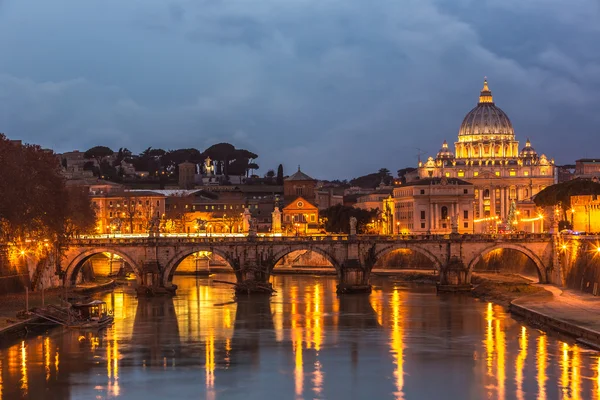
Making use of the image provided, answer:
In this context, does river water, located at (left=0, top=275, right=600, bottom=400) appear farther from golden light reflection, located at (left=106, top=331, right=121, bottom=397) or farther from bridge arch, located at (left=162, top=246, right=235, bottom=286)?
bridge arch, located at (left=162, top=246, right=235, bottom=286)

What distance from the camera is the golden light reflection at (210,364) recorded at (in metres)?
45.1

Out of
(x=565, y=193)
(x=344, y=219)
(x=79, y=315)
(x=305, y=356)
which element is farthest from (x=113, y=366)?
(x=344, y=219)

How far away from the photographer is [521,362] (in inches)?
1949

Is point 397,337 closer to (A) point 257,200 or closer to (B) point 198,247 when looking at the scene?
(B) point 198,247

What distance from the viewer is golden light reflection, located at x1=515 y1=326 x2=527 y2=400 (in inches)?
1719

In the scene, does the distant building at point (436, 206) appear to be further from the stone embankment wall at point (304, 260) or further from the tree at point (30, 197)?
the tree at point (30, 197)

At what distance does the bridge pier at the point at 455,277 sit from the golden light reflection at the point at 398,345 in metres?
5.41

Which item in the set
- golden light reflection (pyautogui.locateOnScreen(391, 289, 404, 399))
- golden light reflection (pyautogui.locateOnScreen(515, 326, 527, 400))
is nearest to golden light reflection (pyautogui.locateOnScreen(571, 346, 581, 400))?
golden light reflection (pyautogui.locateOnScreen(515, 326, 527, 400))

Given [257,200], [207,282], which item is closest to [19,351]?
[207,282]

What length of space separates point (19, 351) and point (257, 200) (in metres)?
137

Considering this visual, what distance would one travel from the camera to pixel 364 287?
80938mm

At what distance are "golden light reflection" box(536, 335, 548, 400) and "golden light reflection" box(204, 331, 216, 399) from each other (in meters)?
11.6

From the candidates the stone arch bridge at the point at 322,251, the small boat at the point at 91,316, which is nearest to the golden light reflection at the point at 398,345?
the stone arch bridge at the point at 322,251

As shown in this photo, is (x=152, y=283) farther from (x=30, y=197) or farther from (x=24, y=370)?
(x=24, y=370)
